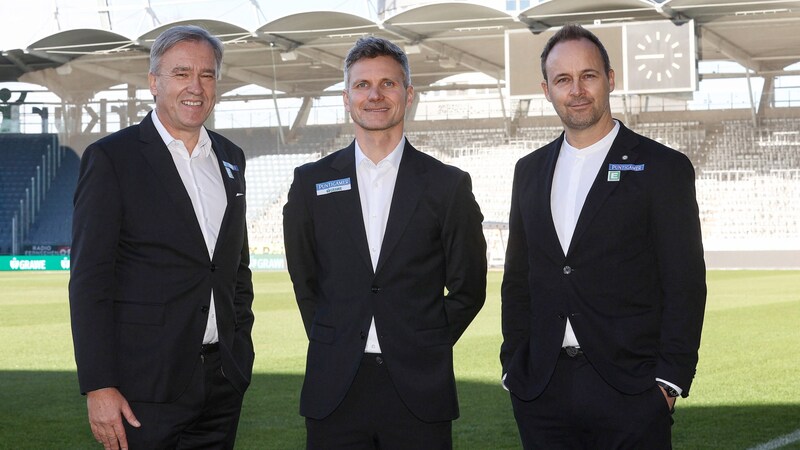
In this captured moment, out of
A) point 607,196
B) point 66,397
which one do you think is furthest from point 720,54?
point 607,196

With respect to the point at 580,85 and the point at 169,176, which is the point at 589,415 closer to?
the point at 580,85

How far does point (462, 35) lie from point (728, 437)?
→ 28.8 meters

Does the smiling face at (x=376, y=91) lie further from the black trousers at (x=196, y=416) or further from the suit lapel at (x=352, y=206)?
the black trousers at (x=196, y=416)

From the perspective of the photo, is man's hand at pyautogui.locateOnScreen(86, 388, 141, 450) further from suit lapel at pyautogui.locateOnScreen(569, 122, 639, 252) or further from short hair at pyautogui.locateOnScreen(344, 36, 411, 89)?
suit lapel at pyautogui.locateOnScreen(569, 122, 639, 252)

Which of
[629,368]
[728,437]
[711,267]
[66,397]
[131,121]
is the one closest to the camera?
[629,368]

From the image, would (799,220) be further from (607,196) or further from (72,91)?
(607,196)

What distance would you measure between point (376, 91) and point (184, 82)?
0.64m

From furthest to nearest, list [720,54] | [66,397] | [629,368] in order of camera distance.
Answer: [720,54]
[66,397]
[629,368]

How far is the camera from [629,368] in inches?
127

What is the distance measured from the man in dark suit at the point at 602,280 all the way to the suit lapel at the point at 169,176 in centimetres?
110

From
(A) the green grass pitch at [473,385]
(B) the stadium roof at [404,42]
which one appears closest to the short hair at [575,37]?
(A) the green grass pitch at [473,385]

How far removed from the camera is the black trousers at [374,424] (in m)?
3.28

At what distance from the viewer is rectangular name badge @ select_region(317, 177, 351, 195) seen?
3441 millimetres

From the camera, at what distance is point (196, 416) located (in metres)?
3.35
